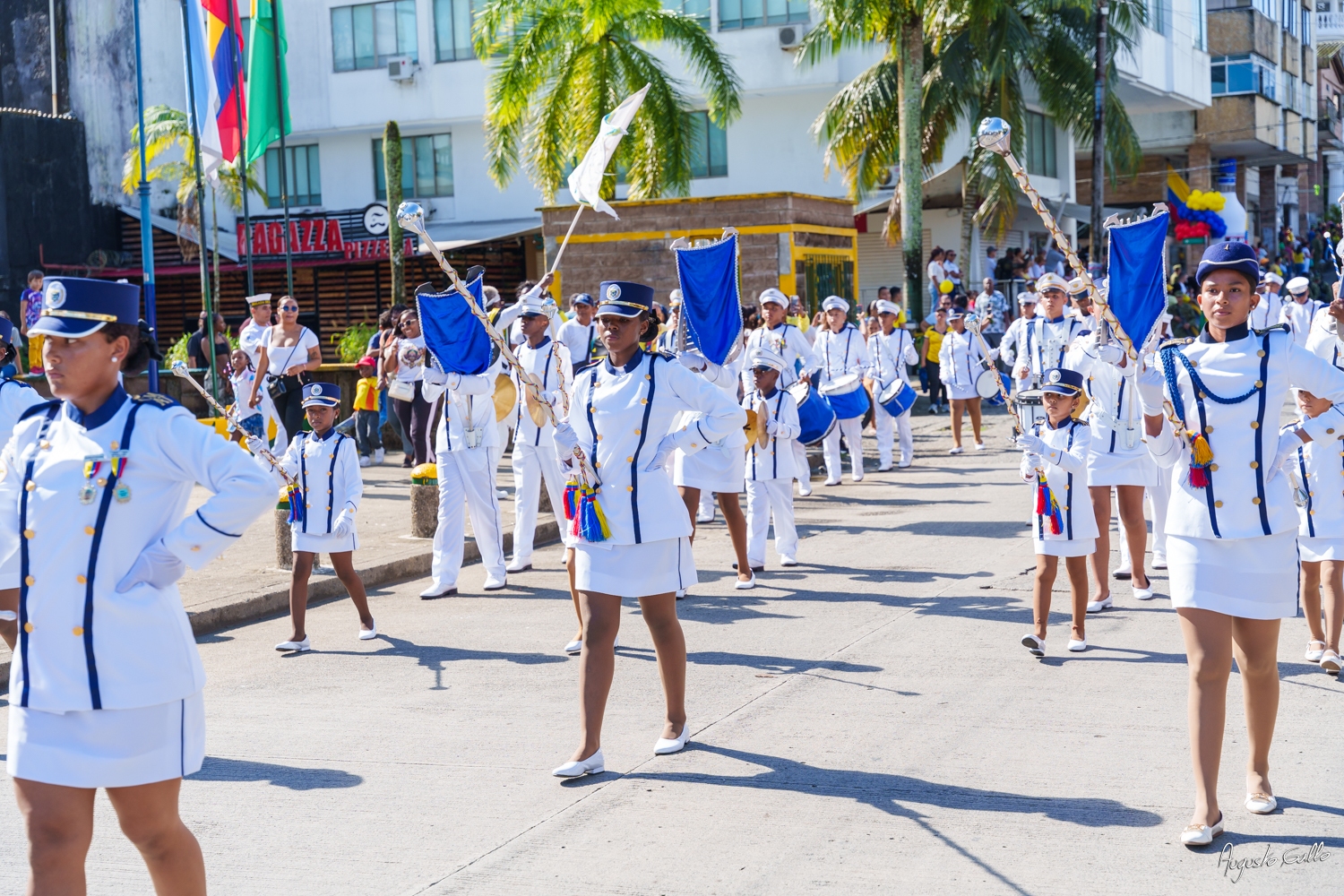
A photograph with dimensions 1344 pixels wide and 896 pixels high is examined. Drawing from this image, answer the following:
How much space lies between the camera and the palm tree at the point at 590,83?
82.7 ft

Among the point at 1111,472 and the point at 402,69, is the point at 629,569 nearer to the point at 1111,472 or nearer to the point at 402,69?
the point at 1111,472

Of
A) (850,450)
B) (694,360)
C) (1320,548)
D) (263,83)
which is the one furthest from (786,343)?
(263,83)

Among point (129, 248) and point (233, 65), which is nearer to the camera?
point (233, 65)

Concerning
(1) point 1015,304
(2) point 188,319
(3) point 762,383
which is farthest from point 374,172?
(3) point 762,383

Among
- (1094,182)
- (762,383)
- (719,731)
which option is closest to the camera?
(719,731)

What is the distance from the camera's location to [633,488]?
625 centimetres

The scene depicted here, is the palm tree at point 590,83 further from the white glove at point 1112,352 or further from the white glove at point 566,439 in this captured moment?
the white glove at point 1112,352

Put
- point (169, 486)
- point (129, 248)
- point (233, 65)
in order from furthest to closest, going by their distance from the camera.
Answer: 1. point (129, 248)
2. point (233, 65)
3. point (169, 486)

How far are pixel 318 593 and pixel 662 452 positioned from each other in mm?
5143

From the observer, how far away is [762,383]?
36.9 feet

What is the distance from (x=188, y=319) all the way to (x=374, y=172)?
597 cm

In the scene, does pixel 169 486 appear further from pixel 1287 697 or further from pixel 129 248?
pixel 129 248

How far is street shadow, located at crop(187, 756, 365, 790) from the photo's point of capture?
619 centimetres

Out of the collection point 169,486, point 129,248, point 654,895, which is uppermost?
point 129,248
